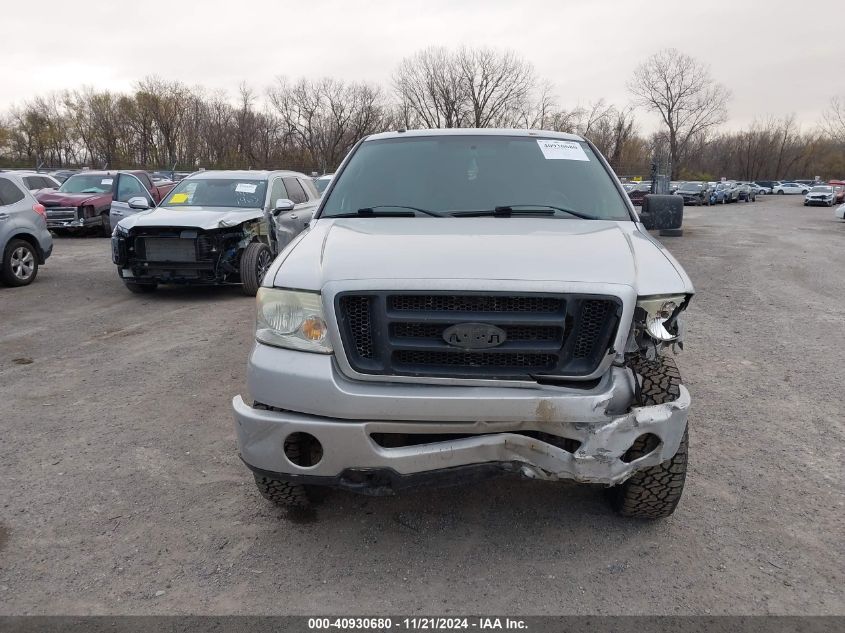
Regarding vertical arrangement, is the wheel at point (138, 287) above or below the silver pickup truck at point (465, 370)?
below

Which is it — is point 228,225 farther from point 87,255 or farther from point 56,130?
point 56,130

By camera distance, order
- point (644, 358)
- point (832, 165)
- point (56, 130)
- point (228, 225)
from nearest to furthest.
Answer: point (644, 358), point (228, 225), point (56, 130), point (832, 165)

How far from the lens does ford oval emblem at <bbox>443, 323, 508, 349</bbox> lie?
258 centimetres

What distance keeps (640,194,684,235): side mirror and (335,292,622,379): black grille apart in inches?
69.6

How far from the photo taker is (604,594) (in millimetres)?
2633

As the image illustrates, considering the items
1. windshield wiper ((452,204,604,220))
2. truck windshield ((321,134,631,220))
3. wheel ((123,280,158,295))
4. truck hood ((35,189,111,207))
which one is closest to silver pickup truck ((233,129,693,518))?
windshield wiper ((452,204,604,220))

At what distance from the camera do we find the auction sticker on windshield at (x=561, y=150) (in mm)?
4074

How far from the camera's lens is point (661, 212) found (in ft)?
13.5

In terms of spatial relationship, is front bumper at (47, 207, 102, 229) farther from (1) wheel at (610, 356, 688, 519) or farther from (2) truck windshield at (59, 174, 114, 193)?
(1) wheel at (610, 356, 688, 519)

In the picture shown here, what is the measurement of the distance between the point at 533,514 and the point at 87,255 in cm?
1361

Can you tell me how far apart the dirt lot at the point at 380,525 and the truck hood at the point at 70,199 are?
43.8 ft

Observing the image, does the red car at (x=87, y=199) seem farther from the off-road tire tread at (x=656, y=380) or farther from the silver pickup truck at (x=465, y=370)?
the off-road tire tread at (x=656, y=380)

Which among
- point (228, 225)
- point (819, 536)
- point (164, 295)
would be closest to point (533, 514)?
point (819, 536)

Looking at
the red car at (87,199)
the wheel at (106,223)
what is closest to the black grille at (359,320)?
the red car at (87,199)
